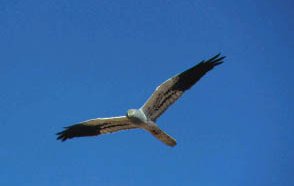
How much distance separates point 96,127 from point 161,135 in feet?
7.12

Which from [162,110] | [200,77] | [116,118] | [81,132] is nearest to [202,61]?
[200,77]

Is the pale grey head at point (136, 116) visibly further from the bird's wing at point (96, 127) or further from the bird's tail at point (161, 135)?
the bird's wing at point (96, 127)

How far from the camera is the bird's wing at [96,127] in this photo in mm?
14523

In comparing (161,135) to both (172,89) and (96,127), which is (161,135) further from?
(96,127)

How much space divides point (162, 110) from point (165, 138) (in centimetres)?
75

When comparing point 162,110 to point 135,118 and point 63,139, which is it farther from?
point 63,139

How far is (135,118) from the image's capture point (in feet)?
44.9

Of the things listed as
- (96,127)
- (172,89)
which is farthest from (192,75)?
(96,127)

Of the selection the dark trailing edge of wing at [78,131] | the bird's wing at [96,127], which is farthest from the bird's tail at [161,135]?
the dark trailing edge of wing at [78,131]

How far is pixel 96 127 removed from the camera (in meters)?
15.1

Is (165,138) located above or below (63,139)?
below

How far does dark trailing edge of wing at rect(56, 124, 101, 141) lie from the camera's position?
15.2 meters

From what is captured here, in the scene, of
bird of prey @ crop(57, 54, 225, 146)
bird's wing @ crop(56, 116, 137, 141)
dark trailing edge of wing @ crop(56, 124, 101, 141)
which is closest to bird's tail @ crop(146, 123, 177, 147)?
bird of prey @ crop(57, 54, 225, 146)

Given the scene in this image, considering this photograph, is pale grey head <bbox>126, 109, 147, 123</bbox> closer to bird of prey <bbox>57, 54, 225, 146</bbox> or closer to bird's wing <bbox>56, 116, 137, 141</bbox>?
bird of prey <bbox>57, 54, 225, 146</bbox>
